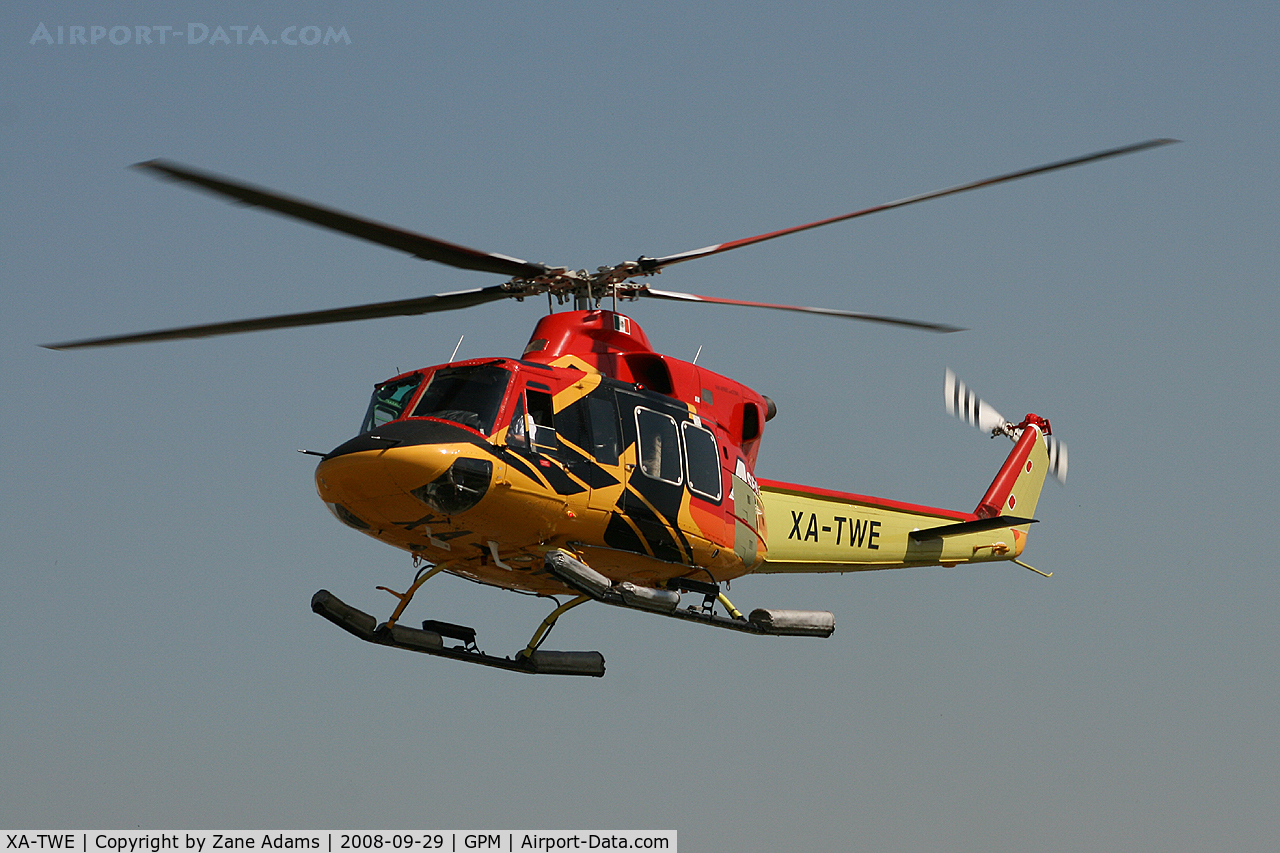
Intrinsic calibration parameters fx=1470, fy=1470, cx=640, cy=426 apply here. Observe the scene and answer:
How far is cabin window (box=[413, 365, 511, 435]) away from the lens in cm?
1633

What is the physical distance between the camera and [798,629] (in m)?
19.2

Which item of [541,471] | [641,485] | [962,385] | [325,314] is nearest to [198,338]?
[325,314]

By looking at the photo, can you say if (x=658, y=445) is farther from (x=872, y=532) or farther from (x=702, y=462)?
(x=872, y=532)

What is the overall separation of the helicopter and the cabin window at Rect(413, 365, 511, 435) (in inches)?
0.9

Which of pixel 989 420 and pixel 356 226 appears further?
pixel 989 420

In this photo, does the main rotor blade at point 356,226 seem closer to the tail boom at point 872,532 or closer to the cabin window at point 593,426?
the cabin window at point 593,426

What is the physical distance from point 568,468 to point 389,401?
225cm

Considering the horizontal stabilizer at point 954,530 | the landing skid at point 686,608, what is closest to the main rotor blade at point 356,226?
the landing skid at point 686,608

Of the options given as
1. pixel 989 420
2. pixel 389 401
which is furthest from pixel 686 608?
pixel 989 420

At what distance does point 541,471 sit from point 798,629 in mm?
4679

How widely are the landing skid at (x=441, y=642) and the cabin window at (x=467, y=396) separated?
9.91ft

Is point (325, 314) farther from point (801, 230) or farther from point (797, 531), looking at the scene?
point (797, 531)

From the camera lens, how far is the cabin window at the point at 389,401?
668 inches

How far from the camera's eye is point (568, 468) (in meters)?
16.8
